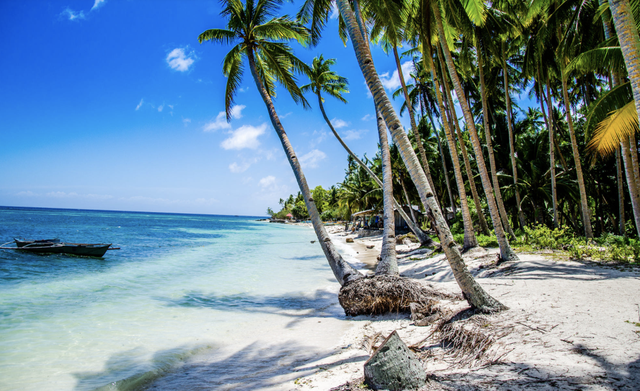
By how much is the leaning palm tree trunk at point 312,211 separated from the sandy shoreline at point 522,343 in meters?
0.99

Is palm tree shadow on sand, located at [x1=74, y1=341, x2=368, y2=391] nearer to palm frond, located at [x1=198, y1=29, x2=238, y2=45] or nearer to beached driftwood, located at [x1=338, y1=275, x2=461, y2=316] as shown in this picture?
beached driftwood, located at [x1=338, y1=275, x2=461, y2=316]

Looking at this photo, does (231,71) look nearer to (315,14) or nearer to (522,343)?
(315,14)

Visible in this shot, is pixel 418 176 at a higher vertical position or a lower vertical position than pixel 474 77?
lower

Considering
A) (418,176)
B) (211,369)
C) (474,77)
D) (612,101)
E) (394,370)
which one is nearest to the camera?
(394,370)

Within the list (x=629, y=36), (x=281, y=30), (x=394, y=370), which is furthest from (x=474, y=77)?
(x=394, y=370)

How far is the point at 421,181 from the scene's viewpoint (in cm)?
474

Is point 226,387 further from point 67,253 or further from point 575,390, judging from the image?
point 67,253

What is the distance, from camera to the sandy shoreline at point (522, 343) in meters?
2.60

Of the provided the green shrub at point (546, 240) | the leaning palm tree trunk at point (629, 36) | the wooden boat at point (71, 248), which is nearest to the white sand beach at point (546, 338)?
the green shrub at point (546, 240)

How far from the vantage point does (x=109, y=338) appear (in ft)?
19.0

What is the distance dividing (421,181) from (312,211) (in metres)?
3.59

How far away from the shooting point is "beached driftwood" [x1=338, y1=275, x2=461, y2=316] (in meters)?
5.95

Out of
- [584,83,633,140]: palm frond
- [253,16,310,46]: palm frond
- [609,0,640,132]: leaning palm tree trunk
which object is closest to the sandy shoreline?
[609,0,640,132]: leaning palm tree trunk

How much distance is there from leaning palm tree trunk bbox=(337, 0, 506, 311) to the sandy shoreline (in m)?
0.39
